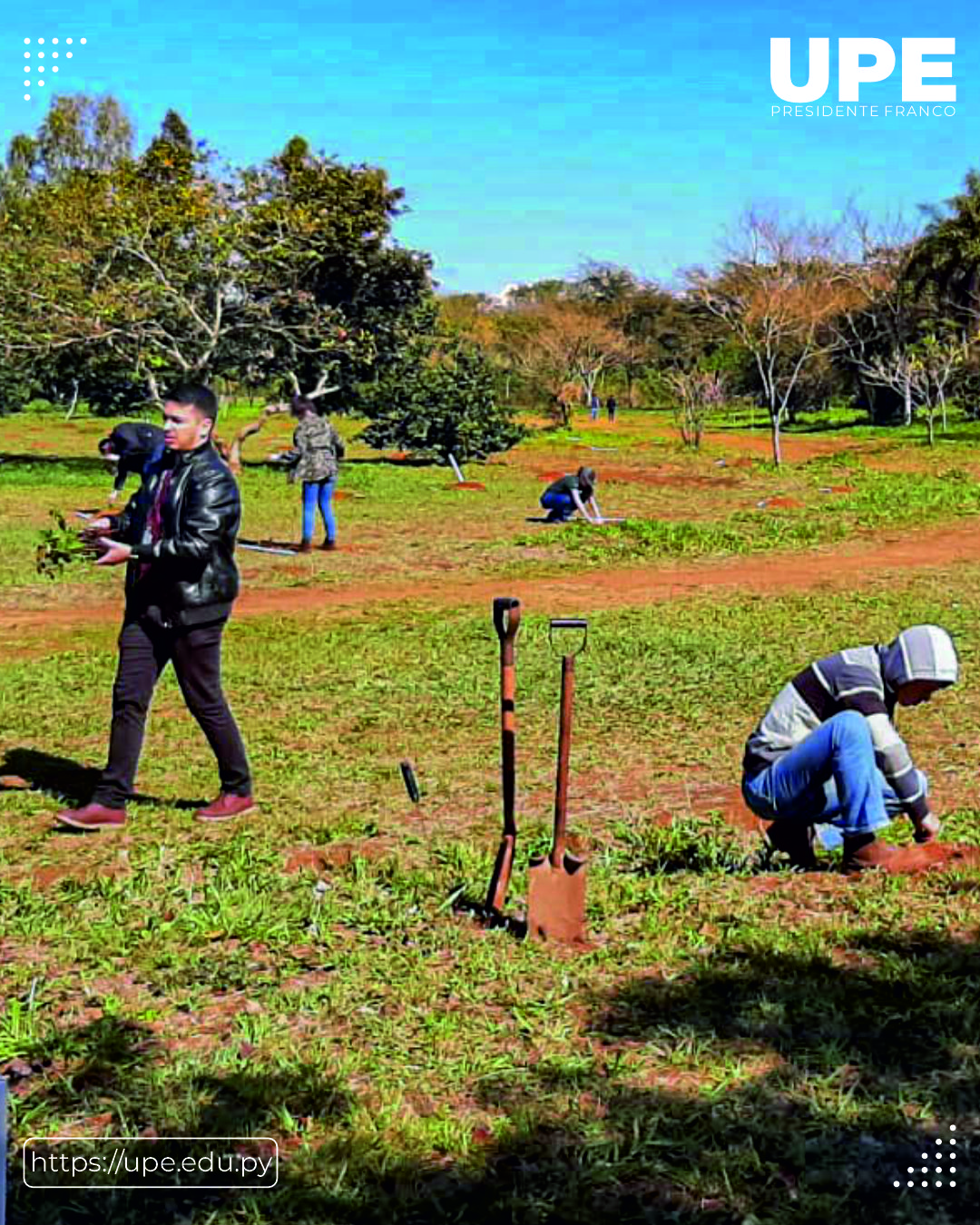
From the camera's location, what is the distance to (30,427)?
43.3 metres

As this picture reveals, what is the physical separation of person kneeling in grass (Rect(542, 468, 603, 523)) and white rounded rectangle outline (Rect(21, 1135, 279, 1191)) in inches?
556

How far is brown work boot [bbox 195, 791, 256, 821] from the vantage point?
19.0 ft

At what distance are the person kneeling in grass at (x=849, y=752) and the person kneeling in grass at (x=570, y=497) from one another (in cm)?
1202

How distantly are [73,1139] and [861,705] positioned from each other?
2.93 meters

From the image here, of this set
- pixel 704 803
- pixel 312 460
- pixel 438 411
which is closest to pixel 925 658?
pixel 704 803

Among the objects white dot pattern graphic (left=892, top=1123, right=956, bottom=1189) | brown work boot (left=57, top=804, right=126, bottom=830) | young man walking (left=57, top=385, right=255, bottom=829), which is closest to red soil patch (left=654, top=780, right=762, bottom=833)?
young man walking (left=57, top=385, right=255, bottom=829)

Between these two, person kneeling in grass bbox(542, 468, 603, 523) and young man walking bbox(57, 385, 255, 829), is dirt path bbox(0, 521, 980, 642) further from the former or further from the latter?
young man walking bbox(57, 385, 255, 829)

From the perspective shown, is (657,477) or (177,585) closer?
(177,585)

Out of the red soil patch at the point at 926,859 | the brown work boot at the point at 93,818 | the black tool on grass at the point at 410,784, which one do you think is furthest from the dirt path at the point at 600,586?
the red soil patch at the point at 926,859

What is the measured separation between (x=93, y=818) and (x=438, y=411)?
2446cm

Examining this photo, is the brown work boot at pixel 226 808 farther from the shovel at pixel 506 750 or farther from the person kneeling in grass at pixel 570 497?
the person kneeling in grass at pixel 570 497

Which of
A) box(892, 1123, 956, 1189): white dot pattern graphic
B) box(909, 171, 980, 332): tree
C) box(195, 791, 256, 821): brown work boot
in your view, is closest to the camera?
box(892, 1123, 956, 1189): white dot pattern graphic

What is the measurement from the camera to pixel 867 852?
4.94m

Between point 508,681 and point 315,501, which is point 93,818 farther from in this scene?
point 315,501
